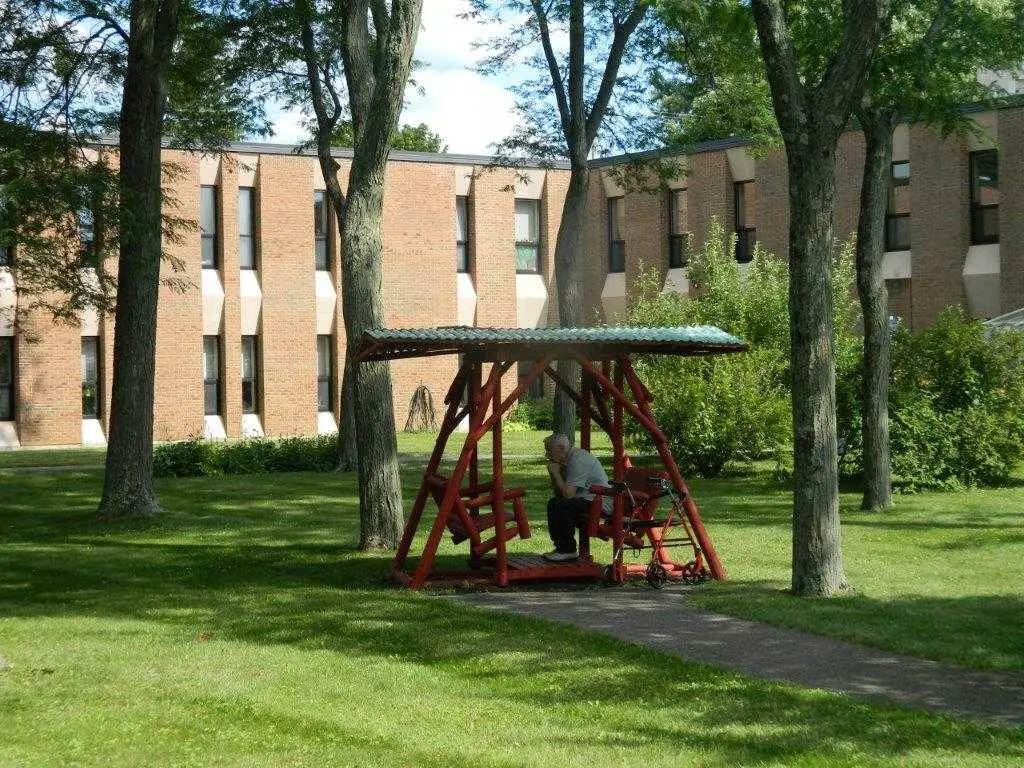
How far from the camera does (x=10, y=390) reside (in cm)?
3809

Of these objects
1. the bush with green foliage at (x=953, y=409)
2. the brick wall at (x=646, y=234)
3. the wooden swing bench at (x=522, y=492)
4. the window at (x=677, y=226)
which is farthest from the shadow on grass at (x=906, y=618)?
the brick wall at (x=646, y=234)

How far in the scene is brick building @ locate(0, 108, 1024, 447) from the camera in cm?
3594

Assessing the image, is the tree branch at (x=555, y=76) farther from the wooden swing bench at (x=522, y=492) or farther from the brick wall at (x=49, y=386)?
the brick wall at (x=49, y=386)

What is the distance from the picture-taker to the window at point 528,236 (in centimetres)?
4578

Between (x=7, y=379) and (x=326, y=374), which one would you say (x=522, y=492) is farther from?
(x=326, y=374)

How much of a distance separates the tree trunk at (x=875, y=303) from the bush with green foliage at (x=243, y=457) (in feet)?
42.0

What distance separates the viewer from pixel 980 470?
23688mm

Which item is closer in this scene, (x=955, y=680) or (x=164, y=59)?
(x=955, y=680)

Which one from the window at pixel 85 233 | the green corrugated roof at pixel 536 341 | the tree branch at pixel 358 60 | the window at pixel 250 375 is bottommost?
the green corrugated roof at pixel 536 341

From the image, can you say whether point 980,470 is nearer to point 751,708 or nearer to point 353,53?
point 353,53

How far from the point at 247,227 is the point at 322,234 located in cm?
220

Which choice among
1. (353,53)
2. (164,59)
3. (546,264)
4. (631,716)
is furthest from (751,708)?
(546,264)

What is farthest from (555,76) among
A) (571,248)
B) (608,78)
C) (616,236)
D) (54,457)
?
(616,236)

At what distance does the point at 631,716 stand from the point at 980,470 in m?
16.5
